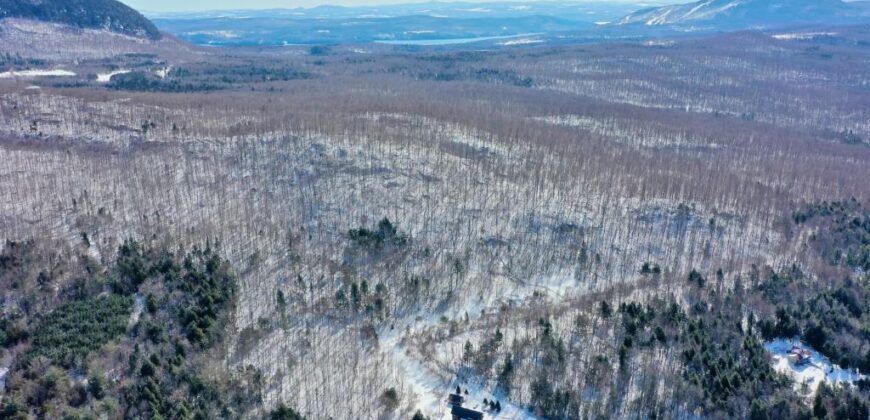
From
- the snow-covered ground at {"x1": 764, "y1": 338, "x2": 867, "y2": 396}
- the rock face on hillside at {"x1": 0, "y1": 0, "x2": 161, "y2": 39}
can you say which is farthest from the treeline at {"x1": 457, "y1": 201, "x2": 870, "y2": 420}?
the rock face on hillside at {"x1": 0, "y1": 0, "x2": 161, "y2": 39}

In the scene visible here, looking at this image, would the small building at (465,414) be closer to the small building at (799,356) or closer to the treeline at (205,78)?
the small building at (799,356)

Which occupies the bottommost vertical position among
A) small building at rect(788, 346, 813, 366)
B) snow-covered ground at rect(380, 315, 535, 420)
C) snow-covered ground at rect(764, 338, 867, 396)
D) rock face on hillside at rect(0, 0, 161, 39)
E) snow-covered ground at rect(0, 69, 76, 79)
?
snow-covered ground at rect(380, 315, 535, 420)

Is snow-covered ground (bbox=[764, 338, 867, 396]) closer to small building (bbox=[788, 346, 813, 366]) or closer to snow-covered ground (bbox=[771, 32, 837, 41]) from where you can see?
small building (bbox=[788, 346, 813, 366])

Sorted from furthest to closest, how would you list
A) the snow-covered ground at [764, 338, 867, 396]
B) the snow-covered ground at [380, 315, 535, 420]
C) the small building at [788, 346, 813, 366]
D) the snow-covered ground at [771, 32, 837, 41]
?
the snow-covered ground at [771, 32, 837, 41], the small building at [788, 346, 813, 366], the snow-covered ground at [764, 338, 867, 396], the snow-covered ground at [380, 315, 535, 420]

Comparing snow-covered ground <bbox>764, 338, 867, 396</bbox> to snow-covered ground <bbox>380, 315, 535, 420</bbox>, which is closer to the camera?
snow-covered ground <bbox>380, 315, 535, 420</bbox>

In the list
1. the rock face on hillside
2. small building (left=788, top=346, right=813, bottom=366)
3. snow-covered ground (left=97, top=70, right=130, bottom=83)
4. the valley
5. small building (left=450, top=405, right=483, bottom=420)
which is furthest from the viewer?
the rock face on hillside

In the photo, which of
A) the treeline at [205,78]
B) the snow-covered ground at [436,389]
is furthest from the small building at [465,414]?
the treeline at [205,78]

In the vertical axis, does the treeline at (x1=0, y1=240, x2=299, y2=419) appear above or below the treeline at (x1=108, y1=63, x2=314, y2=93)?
below

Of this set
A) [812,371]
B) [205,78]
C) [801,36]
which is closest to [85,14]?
[205,78]
